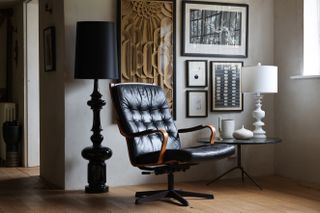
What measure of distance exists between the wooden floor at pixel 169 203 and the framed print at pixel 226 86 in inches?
31.1

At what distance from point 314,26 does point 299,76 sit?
52 cm

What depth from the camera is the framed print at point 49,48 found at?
510cm

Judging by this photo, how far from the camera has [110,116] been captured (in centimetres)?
507

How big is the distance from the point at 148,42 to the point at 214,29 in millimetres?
749

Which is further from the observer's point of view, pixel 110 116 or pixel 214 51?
pixel 214 51

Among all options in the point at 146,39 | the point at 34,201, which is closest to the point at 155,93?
the point at 146,39

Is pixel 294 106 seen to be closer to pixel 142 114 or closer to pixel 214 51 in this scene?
pixel 214 51

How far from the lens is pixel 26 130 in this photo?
666 centimetres

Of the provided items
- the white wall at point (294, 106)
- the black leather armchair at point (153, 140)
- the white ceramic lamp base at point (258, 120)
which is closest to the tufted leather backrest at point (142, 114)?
the black leather armchair at point (153, 140)

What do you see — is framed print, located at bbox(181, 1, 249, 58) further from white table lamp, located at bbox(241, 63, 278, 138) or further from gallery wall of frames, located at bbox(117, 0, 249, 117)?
white table lamp, located at bbox(241, 63, 278, 138)

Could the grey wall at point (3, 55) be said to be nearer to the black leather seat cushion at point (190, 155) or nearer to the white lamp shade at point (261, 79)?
the white lamp shade at point (261, 79)

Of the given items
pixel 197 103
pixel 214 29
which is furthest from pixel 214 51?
pixel 197 103

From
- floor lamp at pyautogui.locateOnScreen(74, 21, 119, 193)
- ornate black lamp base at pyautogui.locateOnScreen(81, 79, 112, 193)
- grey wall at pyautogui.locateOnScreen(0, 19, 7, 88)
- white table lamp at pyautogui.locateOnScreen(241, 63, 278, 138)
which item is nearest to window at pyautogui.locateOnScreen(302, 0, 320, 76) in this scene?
white table lamp at pyautogui.locateOnScreen(241, 63, 278, 138)

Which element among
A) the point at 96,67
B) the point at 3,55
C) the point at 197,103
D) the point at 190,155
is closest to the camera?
the point at 190,155
